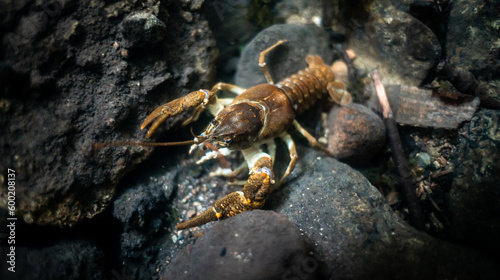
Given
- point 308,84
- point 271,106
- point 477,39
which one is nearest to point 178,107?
point 271,106

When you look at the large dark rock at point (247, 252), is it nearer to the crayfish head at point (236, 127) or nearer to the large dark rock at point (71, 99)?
the crayfish head at point (236, 127)

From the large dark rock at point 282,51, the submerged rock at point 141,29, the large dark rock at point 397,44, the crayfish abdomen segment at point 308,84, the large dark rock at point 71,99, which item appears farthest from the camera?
the large dark rock at point 282,51

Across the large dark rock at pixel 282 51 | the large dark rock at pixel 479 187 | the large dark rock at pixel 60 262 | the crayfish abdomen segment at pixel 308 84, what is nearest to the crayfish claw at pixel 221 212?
the large dark rock at pixel 60 262

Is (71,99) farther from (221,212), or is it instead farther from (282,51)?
(282,51)

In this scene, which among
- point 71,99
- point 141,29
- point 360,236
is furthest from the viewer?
point 141,29

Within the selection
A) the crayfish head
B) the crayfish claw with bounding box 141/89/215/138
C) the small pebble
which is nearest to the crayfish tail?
the crayfish head

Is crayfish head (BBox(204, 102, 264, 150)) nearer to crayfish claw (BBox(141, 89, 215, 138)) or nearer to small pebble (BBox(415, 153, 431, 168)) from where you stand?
crayfish claw (BBox(141, 89, 215, 138))

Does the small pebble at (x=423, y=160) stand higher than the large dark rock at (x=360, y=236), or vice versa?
the small pebble at (x=423, y=160)

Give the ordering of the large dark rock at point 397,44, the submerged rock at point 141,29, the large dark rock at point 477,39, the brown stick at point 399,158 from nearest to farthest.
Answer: the submerged rock at point 141,29 → the brown stick at point 399,158 → the large dark rock at point 477,39 → the large dark rock at point 397,44
